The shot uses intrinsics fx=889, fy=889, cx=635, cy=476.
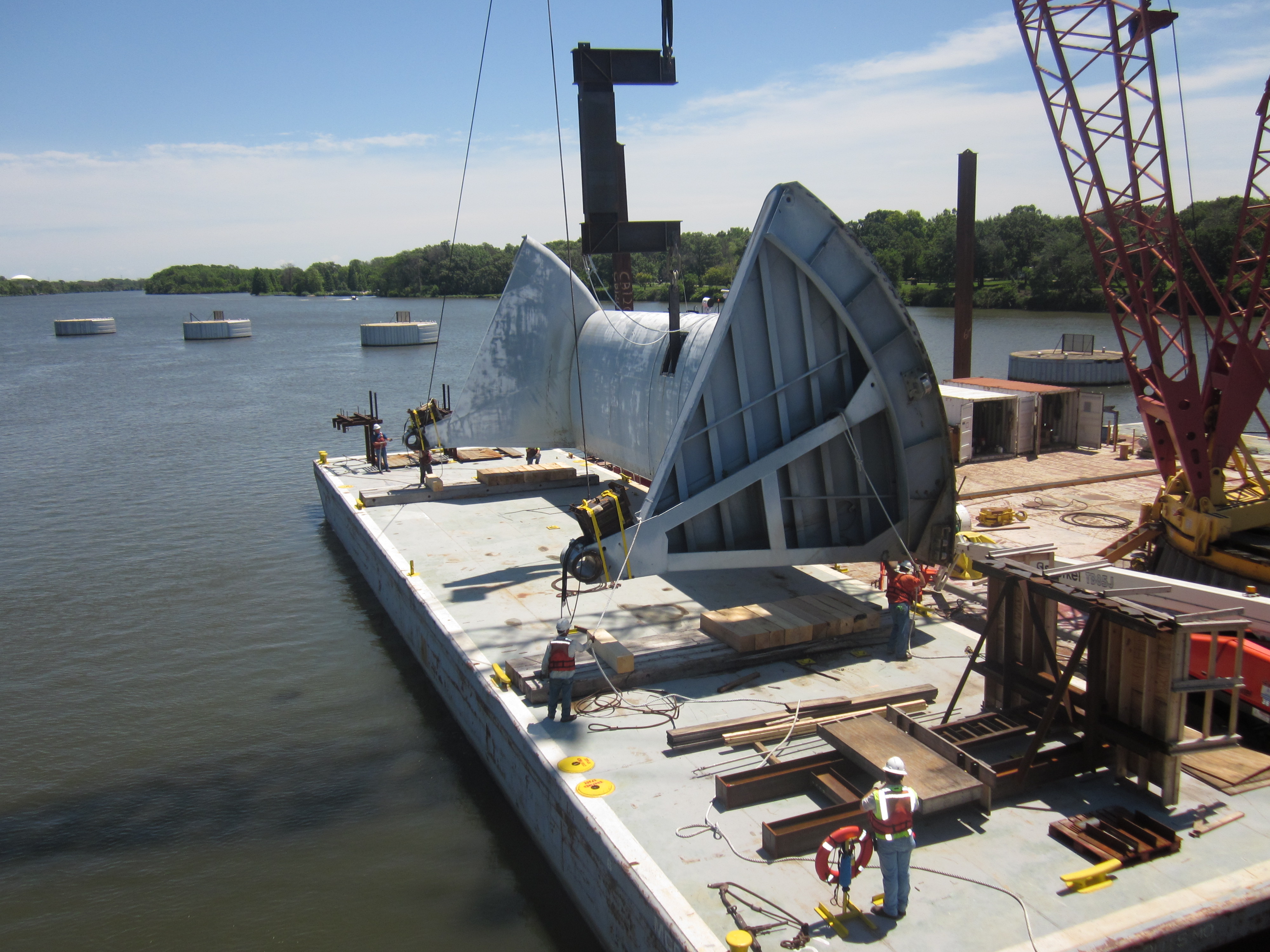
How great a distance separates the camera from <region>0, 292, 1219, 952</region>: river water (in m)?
10.8

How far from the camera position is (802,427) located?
566 inches

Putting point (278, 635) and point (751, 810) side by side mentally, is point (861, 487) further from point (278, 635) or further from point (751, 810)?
point (278, 635)

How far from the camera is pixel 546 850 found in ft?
36.0

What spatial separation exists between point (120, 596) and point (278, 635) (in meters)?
5.44

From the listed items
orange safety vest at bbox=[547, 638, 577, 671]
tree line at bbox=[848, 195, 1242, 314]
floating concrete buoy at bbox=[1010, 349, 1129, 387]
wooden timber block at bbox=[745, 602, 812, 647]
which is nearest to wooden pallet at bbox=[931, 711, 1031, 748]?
wooden timber block at bbox=[745, 602, 812, 647]

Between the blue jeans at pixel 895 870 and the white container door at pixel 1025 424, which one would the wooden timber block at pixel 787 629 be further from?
the white container door at pixel 1025 424

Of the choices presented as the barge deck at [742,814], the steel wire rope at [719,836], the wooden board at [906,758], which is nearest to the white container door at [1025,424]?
the barge deck at [742,814]

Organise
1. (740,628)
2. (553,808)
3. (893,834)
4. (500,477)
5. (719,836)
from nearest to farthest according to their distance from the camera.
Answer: (893,834)
(719,836)
(553,808)
(740,628)
(500,477)

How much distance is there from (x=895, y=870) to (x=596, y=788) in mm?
3478

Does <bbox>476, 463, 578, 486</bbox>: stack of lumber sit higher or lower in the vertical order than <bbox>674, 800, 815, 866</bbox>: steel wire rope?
higher

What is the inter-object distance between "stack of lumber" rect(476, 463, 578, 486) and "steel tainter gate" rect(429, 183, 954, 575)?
31.3 feet

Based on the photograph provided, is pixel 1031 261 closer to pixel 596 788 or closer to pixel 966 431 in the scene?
pixel 966 431

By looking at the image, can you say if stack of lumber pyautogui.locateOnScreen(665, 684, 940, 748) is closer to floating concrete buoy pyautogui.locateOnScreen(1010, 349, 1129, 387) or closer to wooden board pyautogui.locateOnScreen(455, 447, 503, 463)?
wooden board pyautogui.locateOnScreen(455, 447, 503, 463)

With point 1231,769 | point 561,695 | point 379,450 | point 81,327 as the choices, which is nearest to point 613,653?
point 561,695
